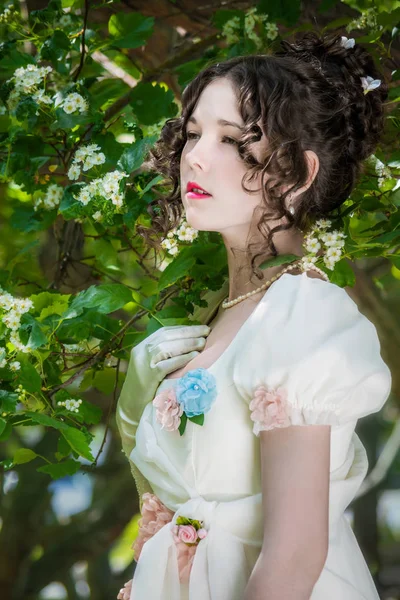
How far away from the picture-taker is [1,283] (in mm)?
1826

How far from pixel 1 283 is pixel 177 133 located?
1.77 ft

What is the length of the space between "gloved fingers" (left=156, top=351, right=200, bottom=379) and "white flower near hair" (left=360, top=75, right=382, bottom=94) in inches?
20.9

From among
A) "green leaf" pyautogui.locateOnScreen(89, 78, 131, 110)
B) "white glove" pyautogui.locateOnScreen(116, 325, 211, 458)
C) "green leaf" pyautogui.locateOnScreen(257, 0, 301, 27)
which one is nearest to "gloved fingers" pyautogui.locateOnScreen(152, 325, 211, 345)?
"white glove" pyautogui.locateOnScreen(116, 325, 211, 458)

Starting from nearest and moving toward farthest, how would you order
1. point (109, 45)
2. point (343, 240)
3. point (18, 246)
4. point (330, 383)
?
point (330, 383), point (343, 240), point (109, 45), point (18, 246)

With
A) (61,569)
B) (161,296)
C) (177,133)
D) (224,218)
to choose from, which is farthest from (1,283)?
(61,569)

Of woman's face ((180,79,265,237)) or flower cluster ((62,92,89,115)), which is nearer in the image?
woman's face ((180,79,265,237))

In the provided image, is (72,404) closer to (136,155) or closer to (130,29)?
(136,155)

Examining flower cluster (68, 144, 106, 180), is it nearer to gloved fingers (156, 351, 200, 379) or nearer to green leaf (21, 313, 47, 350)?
green leaf (21, 313, 47, 350)

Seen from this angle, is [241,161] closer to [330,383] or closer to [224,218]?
[224,218]

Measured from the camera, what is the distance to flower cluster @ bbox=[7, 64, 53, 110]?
1777mm

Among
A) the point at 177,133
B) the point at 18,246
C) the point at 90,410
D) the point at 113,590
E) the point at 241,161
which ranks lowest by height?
the point at 113,590

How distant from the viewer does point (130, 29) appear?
6.34ft

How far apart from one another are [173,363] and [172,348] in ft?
0.09

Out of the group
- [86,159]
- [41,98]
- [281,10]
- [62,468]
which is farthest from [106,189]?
[281,10]
